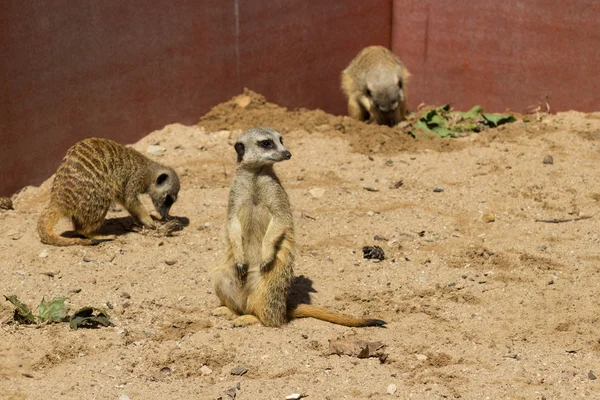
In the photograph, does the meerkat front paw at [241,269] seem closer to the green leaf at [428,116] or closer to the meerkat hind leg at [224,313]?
the meerkat hind leg at [224,313]

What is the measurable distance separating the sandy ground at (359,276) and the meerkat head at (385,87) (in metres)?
0.65

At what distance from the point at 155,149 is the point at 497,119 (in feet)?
10.0

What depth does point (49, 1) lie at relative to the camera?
6.29m

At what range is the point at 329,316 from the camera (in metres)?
4.59

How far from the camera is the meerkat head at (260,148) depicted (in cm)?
455

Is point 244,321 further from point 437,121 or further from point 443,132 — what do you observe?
point 437,121

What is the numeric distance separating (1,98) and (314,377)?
329cm

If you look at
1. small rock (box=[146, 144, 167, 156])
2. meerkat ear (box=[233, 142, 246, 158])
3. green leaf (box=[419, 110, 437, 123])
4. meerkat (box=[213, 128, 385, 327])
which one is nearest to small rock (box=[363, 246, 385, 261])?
meerkat (box=[213, 128, 385, 327])

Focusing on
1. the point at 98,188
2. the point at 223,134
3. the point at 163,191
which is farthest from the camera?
the point at 223,134

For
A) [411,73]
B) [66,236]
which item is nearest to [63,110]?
[66,236]

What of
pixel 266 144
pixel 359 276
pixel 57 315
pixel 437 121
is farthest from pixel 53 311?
pixel 437 121

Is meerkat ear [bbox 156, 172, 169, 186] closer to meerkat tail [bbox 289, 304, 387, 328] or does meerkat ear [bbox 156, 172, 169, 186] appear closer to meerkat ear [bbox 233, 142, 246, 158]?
meerkat ear [bbox 233, 142, 246, 158]

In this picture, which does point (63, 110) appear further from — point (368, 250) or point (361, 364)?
point (361, 364)

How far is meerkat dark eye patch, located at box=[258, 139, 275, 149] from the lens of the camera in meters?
4.56
